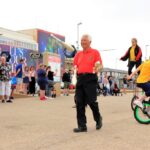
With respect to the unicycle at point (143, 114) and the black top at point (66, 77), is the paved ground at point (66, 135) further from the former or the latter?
the black top at point (66, 77)

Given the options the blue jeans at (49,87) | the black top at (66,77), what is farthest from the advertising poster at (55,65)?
the blue jeans at (49,87)

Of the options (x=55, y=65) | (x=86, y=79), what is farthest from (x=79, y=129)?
(x=55, y=65)

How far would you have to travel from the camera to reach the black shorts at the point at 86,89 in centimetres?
757

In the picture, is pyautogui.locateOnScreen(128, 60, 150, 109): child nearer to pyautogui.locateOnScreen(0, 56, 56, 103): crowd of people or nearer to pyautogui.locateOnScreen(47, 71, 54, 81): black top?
pyautogui.locateOnScreen(0, 56, 56, 103): crowd of people

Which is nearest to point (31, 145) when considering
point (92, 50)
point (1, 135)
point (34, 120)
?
point (1, 135)

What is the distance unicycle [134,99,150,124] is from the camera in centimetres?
870

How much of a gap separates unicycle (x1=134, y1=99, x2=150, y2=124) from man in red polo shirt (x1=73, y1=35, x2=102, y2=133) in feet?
4.66

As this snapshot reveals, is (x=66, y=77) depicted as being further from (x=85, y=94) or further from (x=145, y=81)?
(x=85, y=94)

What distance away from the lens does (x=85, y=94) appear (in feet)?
25.2

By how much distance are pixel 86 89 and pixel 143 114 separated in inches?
74.1

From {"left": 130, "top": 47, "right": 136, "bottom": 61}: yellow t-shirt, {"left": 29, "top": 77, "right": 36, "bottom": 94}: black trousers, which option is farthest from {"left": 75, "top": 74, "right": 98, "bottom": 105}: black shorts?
{"left": 29, "top": 77, "right": 36, "bottom": 94}: black trousers

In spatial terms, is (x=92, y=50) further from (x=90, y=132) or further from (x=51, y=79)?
(x=51, y=79)

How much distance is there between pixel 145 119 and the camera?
8.76 metres

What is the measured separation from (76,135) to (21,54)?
117ft
